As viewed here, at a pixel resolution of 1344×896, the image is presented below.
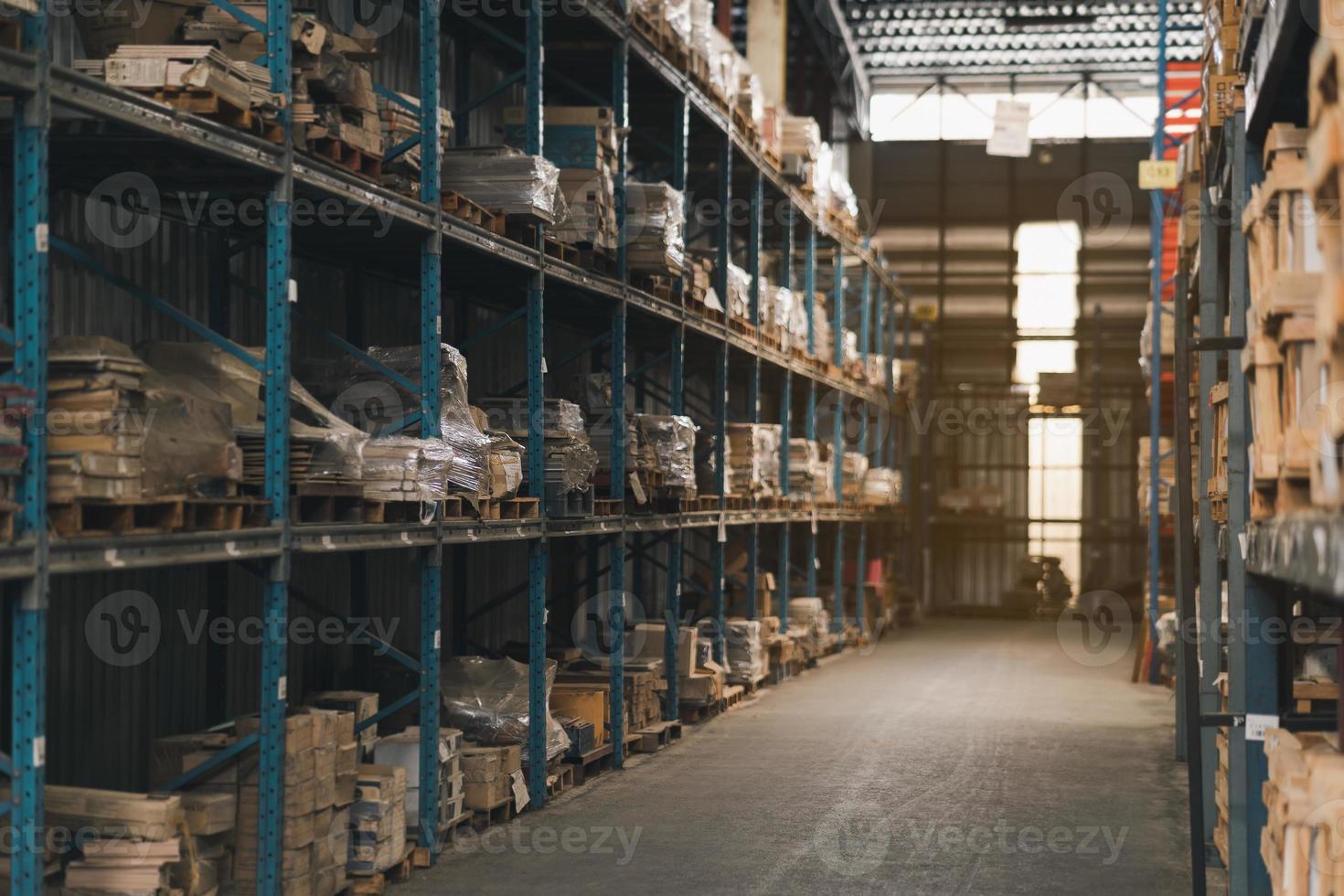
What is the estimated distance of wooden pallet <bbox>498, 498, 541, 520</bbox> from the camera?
972 centimetres

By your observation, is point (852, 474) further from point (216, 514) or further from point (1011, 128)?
point (216, 514)

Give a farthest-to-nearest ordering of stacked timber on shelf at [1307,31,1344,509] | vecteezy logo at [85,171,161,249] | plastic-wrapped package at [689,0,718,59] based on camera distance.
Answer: plastic-wrapped package at [689,0,718,59], vecteezy logo at [85,171,161,249], stacked timber on shelf at [1307,31,1344,509]

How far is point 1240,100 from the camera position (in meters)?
6.68

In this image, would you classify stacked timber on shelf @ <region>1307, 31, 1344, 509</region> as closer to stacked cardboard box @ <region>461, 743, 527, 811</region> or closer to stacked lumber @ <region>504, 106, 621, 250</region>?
stacked cardboard box @ <region>461, 743, 527, 811</region>

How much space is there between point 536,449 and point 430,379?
1782mm

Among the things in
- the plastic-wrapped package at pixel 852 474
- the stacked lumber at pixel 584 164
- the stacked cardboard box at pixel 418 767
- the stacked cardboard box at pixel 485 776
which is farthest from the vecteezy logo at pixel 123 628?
the plastic-wrapped package at pixel 852 474

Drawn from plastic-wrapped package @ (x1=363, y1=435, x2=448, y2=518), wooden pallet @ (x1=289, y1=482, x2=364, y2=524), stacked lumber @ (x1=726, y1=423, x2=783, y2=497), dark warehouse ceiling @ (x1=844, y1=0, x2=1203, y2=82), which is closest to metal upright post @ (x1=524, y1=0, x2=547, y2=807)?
plastic-wrapped package @ (x1=363, y1=435, x2=448, y2=518)

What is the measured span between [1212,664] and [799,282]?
14.1 m

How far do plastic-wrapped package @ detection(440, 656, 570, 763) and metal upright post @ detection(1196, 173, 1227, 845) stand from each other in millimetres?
4125

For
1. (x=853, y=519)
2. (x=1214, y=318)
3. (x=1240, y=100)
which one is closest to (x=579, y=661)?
(x=1214, y=318)

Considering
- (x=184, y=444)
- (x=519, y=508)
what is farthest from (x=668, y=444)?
(x=184, y=444)

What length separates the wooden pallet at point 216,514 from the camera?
20.7ft

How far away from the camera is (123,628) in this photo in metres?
7.73

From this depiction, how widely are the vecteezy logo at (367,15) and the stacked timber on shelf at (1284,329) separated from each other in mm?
6420
